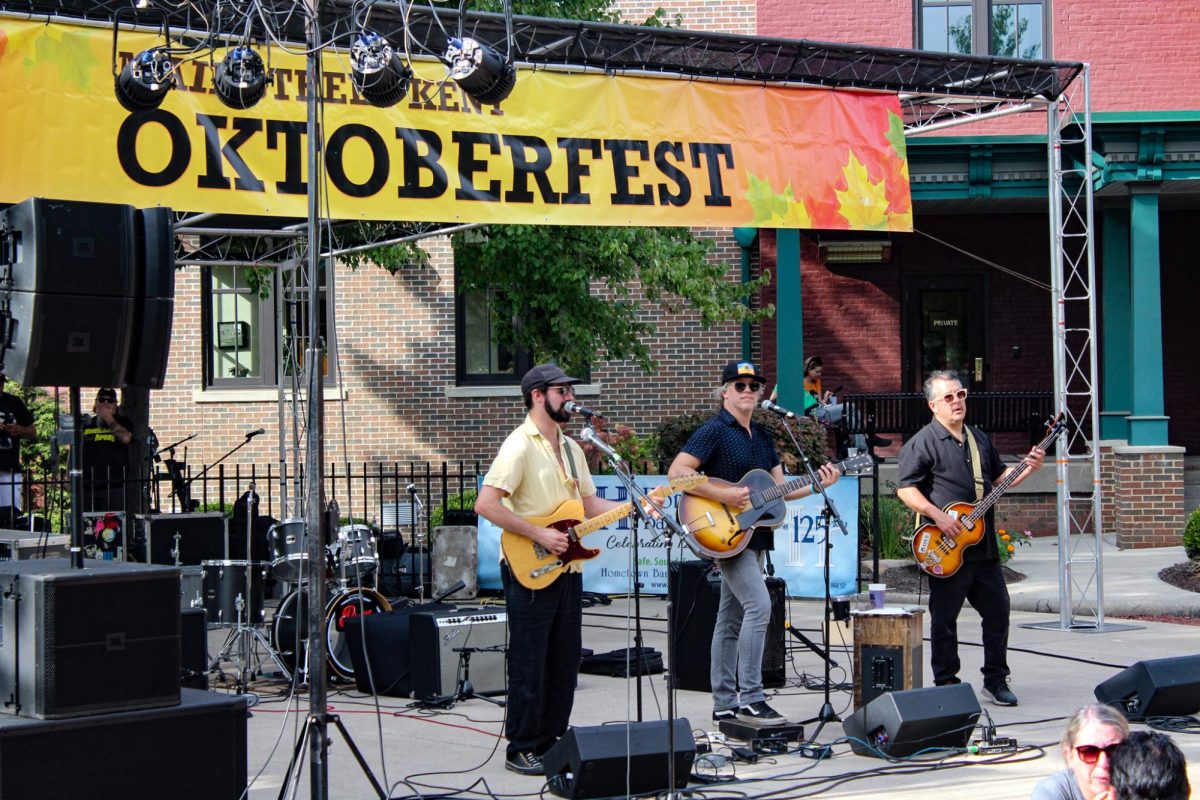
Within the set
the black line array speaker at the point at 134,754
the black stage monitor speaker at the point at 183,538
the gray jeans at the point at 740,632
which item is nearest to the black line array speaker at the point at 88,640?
the black line array speaker at the point at 134,754

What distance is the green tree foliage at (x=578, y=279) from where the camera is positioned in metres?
15.7

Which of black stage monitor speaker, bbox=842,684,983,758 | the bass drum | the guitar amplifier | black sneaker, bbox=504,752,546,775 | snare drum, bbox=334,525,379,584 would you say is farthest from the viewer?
snare drum, bbox=334,525,379,584

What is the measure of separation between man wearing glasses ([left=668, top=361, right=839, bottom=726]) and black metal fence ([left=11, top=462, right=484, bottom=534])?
6.16 meters

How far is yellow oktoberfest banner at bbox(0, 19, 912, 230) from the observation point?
8531 millimetres

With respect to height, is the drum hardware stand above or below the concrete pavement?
above

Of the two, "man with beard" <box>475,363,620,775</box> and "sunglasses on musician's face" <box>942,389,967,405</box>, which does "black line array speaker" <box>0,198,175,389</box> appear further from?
"sunglasses on musician's face" <box>942,389,967,405</box>

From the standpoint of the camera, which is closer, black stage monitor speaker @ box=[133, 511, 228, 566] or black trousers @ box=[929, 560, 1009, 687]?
black trousers @ box=[929, 560, 1009, 687]

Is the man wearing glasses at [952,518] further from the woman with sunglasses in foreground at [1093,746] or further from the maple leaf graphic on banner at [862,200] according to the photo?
the woman with sunglasses in foreground at [1093,746]

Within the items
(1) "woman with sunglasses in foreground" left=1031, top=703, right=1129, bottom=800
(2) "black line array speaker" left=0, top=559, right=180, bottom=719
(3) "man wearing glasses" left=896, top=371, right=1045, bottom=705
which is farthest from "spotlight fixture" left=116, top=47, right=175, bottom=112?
(1) "woman with sunglasses in foreground" left=1031, top=703, right=1129, bottom=800

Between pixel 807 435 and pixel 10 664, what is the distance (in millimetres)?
11490

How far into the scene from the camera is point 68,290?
19.8ft

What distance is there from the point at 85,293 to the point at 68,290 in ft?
0.25

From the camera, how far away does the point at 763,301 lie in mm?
20156

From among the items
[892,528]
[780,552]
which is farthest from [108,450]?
[892,528]
